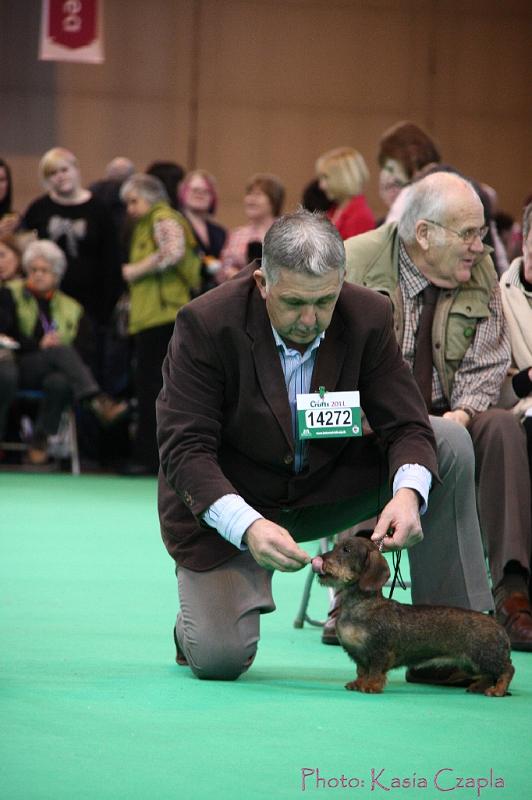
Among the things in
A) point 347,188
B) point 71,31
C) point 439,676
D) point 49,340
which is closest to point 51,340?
point 49,340

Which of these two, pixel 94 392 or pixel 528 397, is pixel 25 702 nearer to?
pixel 528 397

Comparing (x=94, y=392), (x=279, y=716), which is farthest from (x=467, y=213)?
(x=94, y=392)

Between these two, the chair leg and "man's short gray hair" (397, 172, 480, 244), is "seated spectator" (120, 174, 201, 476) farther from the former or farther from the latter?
"man's short gray hair" (397, 172, 480, 244)

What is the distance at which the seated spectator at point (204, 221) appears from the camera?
7.88 m

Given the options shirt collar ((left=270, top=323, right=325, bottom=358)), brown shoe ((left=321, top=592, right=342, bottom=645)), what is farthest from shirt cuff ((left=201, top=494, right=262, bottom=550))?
brown shoe ((left=321, top=592, right=342, bottom=645))

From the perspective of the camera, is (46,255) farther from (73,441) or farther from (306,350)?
(306,350)

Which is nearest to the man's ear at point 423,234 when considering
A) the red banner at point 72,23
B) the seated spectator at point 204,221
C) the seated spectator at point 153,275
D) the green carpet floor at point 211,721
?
the green carpet floor at point 211,721

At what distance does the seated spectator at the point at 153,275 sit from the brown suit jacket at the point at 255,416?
14.5 feet

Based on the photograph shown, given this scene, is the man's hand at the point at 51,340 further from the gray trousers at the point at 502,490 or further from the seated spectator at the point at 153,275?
the gray trousers at the point at 502,490

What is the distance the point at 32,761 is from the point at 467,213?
197 cm

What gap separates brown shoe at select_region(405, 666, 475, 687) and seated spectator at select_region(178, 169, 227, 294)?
5.04 m

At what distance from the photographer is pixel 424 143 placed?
557 centimetres

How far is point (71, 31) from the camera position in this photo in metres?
9.31

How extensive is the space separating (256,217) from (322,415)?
4829 millimetres
